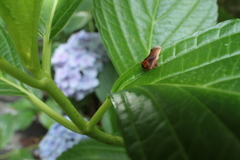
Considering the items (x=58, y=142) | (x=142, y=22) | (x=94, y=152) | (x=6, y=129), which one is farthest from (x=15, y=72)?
(x=6, y=129)

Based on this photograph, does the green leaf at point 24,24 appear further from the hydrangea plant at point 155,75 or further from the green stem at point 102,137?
the green stem at point 102,137

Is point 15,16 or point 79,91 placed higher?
point 15,16

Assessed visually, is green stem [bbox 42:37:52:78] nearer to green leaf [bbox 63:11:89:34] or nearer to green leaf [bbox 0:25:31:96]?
green leaf [bbox 0:25:31:96]

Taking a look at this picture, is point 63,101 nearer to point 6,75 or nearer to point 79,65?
point 6,75

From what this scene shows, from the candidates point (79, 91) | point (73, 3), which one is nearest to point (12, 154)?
point (79, 91)

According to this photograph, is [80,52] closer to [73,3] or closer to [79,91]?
[79,91]

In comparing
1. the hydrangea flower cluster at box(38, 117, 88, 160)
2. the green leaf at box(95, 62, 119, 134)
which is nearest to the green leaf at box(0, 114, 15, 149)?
the hydrangea flower cluster at box(38, 117, 88, 160)

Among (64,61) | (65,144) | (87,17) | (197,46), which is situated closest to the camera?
(197,46)
